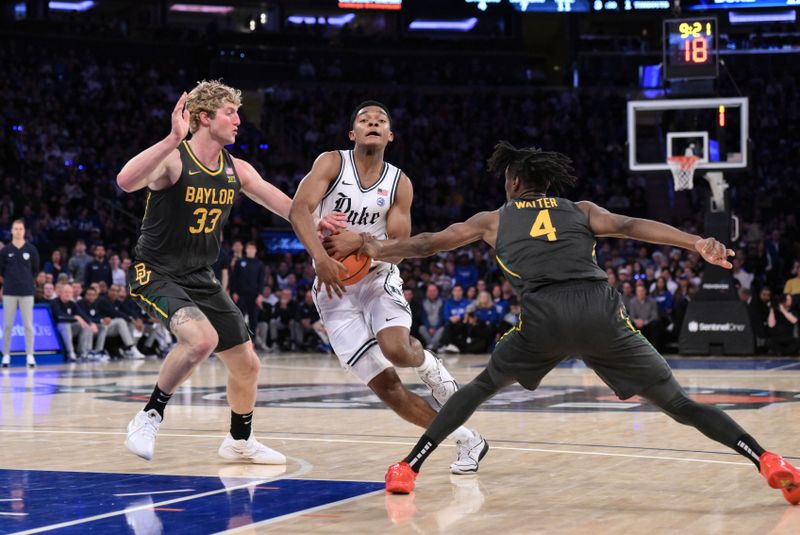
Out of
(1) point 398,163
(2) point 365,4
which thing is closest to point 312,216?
(1) point 398,163

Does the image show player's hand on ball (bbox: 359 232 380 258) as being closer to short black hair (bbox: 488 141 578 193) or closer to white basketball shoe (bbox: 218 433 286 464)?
short black hair (bbox: 488 141 578 193)

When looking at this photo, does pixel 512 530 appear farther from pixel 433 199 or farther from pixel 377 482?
pixel 433 199

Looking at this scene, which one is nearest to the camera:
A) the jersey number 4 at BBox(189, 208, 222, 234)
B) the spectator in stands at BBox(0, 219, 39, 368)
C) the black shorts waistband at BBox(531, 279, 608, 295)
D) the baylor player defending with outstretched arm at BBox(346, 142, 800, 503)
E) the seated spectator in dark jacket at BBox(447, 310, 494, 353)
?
the baylor player defending with outstretched arm at BBox(346, 142, 800, 503)

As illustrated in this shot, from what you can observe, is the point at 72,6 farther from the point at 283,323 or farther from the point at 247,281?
the point at 247,281

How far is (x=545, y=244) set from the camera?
549 centimetres

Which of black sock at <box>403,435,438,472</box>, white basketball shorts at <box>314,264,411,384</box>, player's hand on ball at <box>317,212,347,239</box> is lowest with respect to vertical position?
black sock at <box>403,435,438,472</box>

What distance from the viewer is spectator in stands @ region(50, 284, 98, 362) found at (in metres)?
17.5

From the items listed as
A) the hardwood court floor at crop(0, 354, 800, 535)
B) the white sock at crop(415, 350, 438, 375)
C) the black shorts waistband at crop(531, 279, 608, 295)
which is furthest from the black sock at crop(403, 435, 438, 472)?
the black shorts waistband at crop(531, 279, 608, 295)

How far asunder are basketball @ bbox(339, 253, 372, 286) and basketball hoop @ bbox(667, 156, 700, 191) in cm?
1189

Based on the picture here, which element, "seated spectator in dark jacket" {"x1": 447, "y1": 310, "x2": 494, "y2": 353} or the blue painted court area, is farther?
"seated spectator in dark jacket" {"x1": 447, "y1": 310, "x2": 494, "y2": 353}

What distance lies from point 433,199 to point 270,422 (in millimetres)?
20483

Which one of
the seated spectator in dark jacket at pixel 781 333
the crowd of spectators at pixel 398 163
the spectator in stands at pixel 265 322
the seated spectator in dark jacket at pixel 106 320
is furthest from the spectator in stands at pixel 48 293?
the seated spectator in dark jacket at pixel 781 333

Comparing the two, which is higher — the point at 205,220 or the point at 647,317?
the point at 205,220

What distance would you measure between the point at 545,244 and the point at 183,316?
6.94ft
